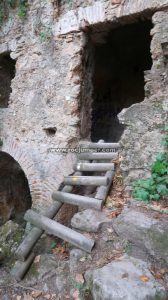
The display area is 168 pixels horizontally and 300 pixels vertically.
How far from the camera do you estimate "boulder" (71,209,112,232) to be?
314cm

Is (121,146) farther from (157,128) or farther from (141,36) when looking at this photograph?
(141,36)

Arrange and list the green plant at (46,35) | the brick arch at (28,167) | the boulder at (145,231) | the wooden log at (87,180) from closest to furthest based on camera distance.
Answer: the boulder at (145,231) → the wooden log at (87,180) → the brick arch at (28,167) → the green plant at (46,35)

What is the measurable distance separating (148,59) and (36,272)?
6809mm

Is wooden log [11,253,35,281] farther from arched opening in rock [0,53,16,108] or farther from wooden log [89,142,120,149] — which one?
arched opening in rock [0,53,16,108]

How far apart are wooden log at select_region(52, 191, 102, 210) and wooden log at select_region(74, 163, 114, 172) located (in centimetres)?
54

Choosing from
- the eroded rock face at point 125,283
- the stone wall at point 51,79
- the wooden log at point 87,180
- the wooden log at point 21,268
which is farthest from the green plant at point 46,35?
the eroded rock face at point 125,283

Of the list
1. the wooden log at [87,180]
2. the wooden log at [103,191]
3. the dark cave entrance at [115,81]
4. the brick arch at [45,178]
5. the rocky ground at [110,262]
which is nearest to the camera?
the rocky ground at [110,262]

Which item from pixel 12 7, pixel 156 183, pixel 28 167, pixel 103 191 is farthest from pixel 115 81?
pixel 156 183

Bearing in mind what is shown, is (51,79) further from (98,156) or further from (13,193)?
(13,193)

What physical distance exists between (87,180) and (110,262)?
1267mm

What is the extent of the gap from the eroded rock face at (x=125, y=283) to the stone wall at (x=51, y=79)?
226cm

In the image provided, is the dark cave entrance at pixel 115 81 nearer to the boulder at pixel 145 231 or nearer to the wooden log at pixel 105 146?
the wooden log at pixel 105 146

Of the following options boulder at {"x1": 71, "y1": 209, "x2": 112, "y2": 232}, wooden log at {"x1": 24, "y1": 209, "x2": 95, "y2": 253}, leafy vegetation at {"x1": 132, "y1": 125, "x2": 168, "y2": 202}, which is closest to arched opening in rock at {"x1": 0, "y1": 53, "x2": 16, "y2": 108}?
wooden log at {"x1": 24, "y1": 209, "x2": 95, "y2": 253}

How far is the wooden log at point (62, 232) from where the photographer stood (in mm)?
2998
